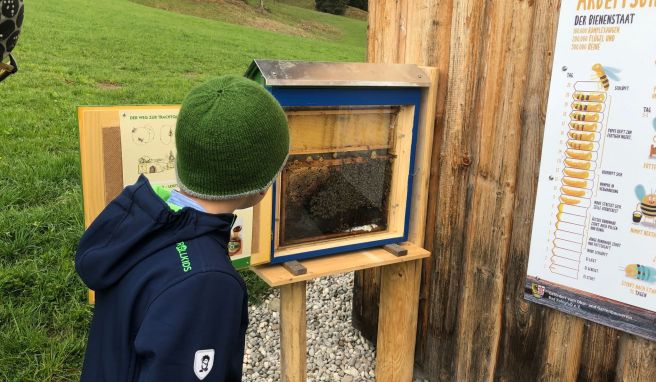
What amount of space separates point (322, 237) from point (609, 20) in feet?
4.85

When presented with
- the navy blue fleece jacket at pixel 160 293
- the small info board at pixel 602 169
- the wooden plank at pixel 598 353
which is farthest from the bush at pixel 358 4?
the navy blue fleece jacket at pixel 160 293

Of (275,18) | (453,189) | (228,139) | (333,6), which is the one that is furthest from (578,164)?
(333,6)

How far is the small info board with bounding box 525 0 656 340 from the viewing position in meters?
2.15

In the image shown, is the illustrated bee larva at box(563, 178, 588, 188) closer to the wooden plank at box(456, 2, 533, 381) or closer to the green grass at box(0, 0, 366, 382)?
the wooden plank at box(456, 2, 533, 381)

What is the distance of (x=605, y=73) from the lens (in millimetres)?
2221

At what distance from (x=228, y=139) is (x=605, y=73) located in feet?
5.03

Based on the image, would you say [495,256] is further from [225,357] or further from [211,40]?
[211,40]

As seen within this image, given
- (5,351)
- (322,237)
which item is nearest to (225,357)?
(322,237)

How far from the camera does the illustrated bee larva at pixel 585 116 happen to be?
2.27m

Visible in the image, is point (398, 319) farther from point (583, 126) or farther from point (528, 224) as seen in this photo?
point (583, 126)

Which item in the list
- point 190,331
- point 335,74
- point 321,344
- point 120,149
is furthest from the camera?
point 321,344

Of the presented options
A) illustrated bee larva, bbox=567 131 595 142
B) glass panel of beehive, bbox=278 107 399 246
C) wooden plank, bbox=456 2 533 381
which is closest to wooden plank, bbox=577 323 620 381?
wooden plank, bbox=456 2 533 381

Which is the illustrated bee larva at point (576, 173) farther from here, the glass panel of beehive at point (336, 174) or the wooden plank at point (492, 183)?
the glass panel of beehive at point (336, 174)

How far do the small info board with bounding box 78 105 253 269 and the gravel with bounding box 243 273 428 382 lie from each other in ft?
5.52
